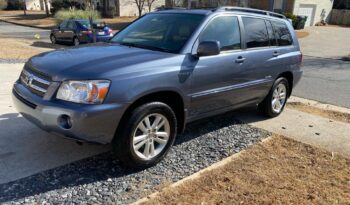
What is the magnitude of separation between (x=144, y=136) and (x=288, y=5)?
3163 cm

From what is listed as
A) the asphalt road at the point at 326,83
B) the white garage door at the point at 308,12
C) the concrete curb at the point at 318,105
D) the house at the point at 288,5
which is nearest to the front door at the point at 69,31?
the asphalt road at the point at 326,83

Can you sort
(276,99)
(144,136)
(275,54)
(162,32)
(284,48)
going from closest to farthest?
(144,136)
(162,32)
(275,54)
(284,48)
(276,99)

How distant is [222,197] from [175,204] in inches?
19.5

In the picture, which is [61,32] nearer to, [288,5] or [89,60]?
[89,60]

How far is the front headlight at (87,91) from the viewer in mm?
3523


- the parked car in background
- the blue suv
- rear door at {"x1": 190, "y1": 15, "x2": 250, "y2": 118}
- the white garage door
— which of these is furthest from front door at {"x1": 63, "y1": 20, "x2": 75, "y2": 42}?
the white garage door

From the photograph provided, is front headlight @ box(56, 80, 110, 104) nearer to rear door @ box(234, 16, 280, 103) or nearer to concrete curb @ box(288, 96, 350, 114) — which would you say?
rear door @ box(234, 16, 280, 103)

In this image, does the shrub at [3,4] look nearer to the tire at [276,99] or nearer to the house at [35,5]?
the house at [35,5]

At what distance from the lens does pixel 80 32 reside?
1834cm

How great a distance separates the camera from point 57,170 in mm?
3930

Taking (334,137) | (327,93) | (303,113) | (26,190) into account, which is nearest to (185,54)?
(26,190)

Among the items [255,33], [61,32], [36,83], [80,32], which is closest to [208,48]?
[255,33]

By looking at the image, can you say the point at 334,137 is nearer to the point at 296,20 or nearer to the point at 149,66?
the point at 149,66

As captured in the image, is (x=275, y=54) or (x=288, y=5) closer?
(x=275, y=54)
